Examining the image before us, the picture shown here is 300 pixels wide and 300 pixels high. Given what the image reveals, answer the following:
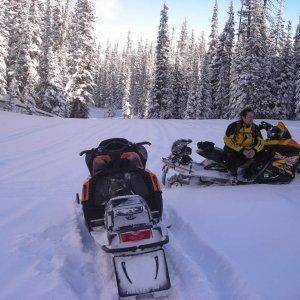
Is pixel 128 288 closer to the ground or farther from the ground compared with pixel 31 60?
closer to the ground

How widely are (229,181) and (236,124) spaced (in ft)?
3.88

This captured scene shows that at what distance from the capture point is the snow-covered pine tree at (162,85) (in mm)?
55094

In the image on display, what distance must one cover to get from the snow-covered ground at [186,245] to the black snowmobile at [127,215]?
304mm

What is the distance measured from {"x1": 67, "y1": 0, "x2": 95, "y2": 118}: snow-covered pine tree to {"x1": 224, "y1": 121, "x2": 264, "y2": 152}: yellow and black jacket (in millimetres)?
36514

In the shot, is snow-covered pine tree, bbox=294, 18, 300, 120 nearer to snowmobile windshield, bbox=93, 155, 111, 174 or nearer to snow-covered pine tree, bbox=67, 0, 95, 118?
snow-covered pine tree, bbox=67, 0, 95, 118

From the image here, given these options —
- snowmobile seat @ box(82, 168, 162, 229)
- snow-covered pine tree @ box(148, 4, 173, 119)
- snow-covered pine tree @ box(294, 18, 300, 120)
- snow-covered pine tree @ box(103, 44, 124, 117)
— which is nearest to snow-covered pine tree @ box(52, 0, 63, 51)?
snow-covered pine tree @ box(148, 4, 173, 119)

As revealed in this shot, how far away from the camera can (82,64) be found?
44.8 meters

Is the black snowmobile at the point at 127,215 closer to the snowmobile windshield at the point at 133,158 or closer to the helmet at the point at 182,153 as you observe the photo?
the snowmobile windshield at the point at 133,158

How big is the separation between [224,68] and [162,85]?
786 cm

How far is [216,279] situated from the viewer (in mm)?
4547

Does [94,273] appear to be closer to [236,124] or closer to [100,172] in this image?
[100,172]

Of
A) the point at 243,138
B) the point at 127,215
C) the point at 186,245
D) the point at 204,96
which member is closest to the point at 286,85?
the point at 204,96

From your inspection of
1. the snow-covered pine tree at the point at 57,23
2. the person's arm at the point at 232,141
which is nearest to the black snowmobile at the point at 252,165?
the person's arm at the point at 232,141

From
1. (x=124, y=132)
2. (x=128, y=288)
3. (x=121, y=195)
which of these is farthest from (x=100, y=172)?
(x=124, y=132)
